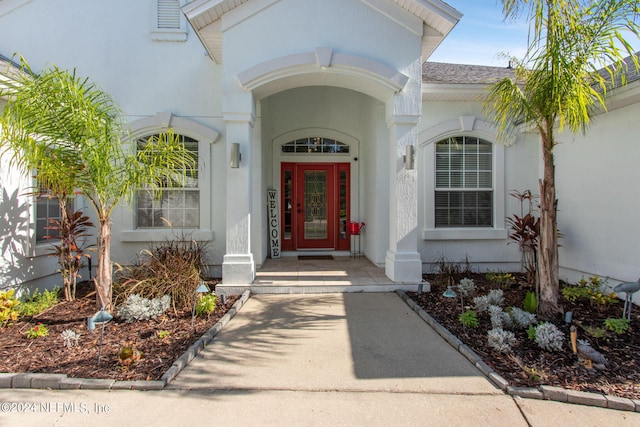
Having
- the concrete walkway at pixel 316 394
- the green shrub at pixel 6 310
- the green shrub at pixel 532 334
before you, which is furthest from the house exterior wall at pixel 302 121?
the concrete walkway at pixel 316 394

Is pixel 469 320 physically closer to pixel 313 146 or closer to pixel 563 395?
pixel 563 395

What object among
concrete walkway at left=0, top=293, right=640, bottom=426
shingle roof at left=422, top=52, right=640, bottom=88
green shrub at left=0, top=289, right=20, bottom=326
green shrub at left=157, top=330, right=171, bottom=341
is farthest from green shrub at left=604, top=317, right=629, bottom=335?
green shrub at left=0, top=289, right=20, bottom=326

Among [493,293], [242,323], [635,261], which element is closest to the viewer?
[242,323]

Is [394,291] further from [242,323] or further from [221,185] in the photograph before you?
[221,185]

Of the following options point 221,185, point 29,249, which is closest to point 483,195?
point 221,185

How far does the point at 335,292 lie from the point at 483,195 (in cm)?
431

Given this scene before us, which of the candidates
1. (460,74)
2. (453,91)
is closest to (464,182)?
(453,91)

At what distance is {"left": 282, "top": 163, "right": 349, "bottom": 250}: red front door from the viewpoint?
32.5 feet

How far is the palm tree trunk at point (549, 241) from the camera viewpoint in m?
5.00

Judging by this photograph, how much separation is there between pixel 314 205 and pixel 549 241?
5.96 m

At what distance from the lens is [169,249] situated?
686cm

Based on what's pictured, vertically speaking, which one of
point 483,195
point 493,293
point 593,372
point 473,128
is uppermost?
point 473,128

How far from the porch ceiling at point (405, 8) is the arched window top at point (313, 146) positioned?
346cm

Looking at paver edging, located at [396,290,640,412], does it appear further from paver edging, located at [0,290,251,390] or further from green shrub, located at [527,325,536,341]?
paver edging, located at [0,290,251,390]
